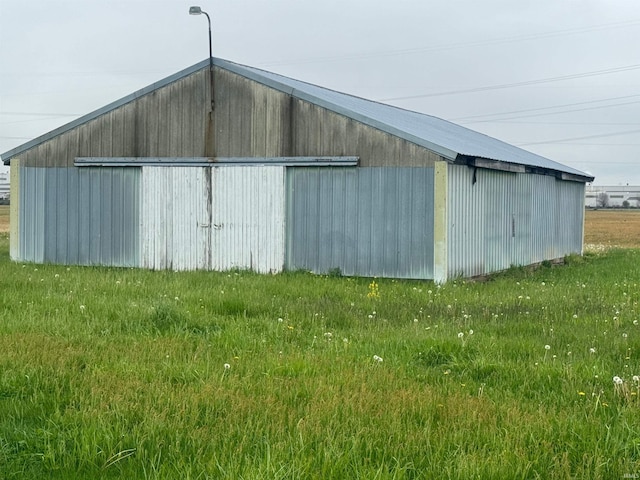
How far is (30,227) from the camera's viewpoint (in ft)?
65.9

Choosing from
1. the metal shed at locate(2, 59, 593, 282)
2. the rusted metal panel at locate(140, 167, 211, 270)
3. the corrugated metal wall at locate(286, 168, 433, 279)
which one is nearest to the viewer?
the corrugated metal wall at locate(286, 168, 433, 279)

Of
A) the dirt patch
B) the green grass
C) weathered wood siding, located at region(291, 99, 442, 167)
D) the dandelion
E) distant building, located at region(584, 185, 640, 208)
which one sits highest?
distant building, located at region(584, 185, 640, 208)

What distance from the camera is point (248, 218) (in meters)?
18.1

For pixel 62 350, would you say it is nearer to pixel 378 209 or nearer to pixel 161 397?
pixel 161 397

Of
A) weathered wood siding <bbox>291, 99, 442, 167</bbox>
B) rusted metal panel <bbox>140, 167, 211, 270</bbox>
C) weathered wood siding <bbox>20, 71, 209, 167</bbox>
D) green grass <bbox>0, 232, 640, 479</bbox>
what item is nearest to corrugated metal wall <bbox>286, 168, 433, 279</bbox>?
weathered wood siding <bbox>291, 99, 442, 167</bbox>

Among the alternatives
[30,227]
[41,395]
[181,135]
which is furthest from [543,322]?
[30,227]

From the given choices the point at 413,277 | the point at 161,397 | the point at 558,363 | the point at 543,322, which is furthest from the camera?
the point at 413,277

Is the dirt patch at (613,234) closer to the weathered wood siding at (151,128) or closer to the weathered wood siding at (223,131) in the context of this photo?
the weathered wood siding at (223,131)

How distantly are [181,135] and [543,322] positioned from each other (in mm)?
10746

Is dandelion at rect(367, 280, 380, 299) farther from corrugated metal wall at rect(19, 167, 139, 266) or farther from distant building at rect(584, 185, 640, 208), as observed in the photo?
distant building at rect(584, 185, 640, 208)

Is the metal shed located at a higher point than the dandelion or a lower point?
higher

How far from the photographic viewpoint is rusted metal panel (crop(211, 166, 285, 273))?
1780 cm

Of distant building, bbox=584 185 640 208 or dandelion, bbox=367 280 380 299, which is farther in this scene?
distant building, bbox=584 185 640 208

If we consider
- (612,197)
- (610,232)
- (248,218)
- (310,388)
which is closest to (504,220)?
(248,218)
